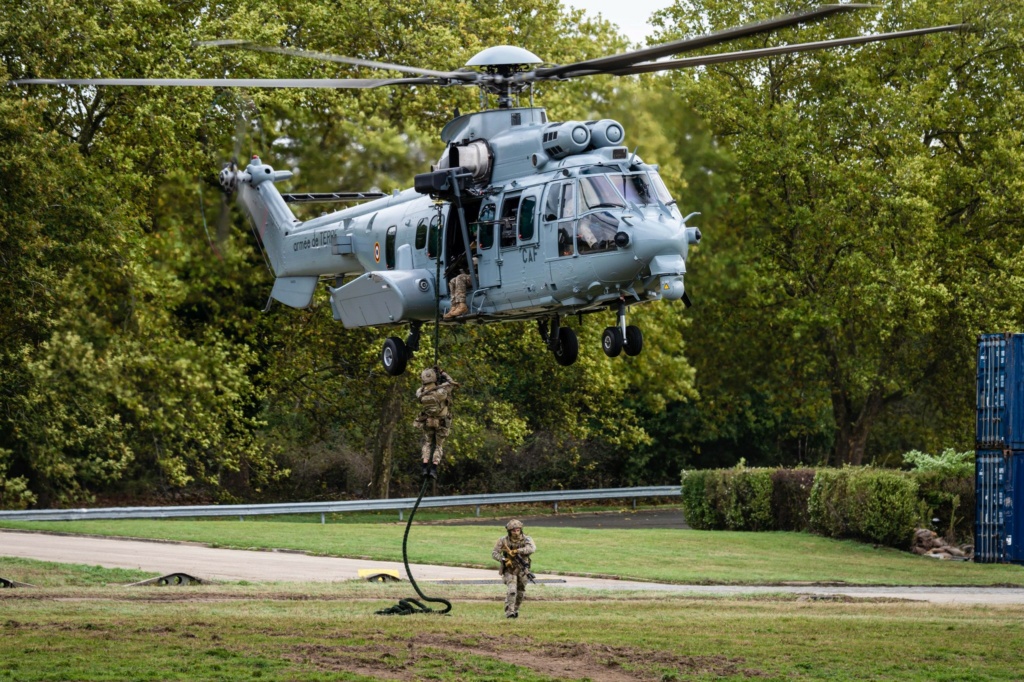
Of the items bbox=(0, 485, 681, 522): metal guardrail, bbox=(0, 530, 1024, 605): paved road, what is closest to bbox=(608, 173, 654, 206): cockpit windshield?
bbox=(0, 530, 1024, 605): paved road

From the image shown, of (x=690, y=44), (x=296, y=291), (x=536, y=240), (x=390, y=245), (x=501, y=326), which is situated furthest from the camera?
(x=501, y=326)

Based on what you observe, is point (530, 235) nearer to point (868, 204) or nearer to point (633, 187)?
point (633, 187)

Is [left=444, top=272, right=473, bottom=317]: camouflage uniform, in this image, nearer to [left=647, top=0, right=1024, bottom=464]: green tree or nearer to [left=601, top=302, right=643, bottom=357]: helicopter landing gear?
[left=601, top=302, right=643, bottom=357]: helicopter landing gear

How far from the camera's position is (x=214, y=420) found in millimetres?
41062

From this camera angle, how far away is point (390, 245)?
23.2 m

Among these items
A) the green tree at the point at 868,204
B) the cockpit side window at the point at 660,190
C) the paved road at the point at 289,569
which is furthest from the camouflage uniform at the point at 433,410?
the green tree at the point at 868,204

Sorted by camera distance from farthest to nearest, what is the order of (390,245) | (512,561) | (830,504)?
(830,504) → (390,245) → (512,561)

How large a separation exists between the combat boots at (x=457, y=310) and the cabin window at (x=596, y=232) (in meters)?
2.05

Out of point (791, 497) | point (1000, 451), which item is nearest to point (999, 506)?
point (1000, 451)

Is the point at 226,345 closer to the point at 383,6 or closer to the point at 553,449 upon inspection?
the point at 383,6

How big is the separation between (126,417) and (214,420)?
383 cm

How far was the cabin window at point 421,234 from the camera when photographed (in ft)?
73.4

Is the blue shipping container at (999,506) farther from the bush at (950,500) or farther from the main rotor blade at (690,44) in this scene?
the main rotor blade at (690,44)

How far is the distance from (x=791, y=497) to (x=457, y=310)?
868 inches
